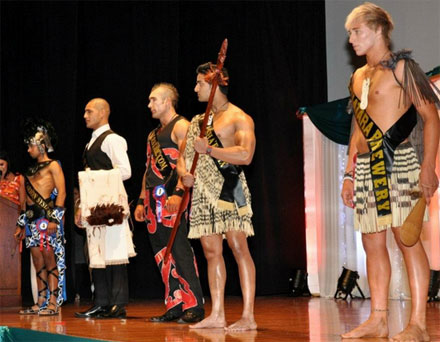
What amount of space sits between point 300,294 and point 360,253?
0.87 meters

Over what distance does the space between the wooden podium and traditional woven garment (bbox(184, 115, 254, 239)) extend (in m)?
3.16

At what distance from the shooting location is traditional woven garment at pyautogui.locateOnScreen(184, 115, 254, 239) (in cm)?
416

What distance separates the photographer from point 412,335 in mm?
3229

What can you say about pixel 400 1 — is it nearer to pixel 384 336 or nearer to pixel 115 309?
pixel 115 309

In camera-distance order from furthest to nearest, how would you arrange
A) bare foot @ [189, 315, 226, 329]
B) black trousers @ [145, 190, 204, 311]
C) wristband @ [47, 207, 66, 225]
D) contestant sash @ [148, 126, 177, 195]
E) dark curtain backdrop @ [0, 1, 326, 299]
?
dark curtain backdrop @ [0, 1, 326, 299], wristband @ [47, 207, 66, 225], contestant sash @ [148, 126, 177, 195], black trousers @ [145, 190, 204, 311], bare foot @ [189, 315, 226, 329]

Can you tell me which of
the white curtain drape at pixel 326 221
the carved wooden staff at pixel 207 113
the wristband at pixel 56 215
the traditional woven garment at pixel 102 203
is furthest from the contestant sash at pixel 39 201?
the white curtain drape at pixel 326 221

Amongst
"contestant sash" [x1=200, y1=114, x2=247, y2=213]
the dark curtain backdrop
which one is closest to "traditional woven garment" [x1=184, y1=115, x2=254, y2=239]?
"contestant sash" [x1=200, y1=114, x2=247, y2=213]

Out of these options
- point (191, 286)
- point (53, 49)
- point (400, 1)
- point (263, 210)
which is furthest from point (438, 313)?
point (53, 49)

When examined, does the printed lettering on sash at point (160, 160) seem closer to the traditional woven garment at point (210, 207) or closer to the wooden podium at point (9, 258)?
the traditional woven garment at point (210, 207)

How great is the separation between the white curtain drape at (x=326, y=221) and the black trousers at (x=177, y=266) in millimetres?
3950

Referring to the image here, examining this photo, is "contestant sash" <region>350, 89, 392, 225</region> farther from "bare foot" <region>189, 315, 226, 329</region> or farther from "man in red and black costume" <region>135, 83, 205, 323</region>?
"man in red and black costume" <region>135, 83, 205, 323</region>

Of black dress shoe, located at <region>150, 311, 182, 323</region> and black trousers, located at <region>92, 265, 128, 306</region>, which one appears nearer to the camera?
black dress shoe, located at <region>150, 311, 182, 323</region>

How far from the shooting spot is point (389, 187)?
340 cm

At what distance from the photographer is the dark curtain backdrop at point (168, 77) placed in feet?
26.3
